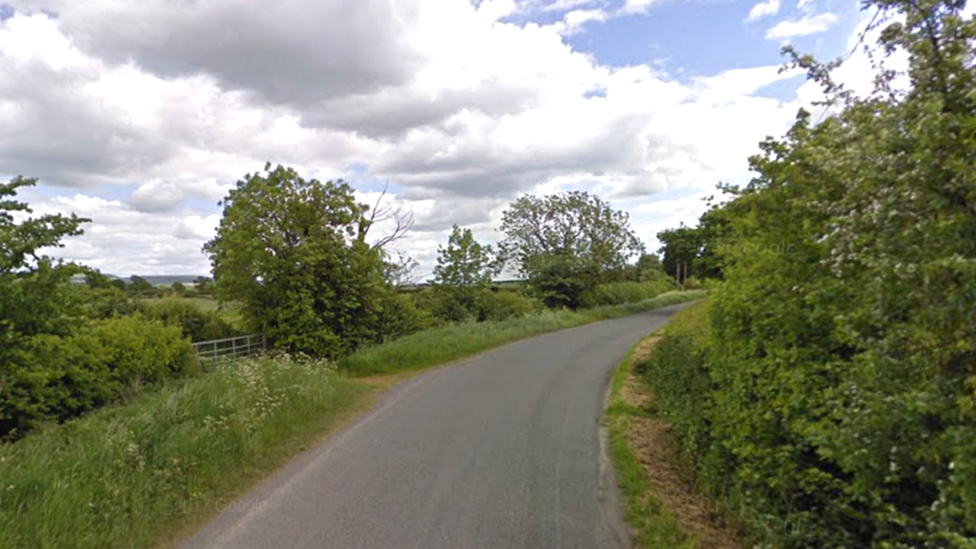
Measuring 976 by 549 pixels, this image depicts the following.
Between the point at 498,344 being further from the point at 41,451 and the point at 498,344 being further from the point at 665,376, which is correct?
the point at 41,451

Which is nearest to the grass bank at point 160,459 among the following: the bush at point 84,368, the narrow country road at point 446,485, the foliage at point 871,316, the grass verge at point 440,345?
the narrow country road at point 446,485

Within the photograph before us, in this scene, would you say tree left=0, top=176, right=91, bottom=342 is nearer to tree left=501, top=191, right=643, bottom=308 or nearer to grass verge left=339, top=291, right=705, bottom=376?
grass verge left=339, top=291, right=705, bottom=376

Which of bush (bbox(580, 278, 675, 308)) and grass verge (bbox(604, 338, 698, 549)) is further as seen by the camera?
bush (bbox(580, 278, 675, 308))

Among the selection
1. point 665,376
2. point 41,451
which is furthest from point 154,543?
point 665,376

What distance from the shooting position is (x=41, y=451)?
499cm

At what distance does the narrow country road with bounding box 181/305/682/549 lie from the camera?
165 inches

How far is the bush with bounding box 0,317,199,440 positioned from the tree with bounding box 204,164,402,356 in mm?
3612

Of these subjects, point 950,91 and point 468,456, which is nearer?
point 950,91

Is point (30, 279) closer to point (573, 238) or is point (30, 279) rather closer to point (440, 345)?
point (440, 345)

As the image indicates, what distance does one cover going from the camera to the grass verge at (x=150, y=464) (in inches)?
152

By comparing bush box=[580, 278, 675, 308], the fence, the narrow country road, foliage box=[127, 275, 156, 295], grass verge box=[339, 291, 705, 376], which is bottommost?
the narrow country road

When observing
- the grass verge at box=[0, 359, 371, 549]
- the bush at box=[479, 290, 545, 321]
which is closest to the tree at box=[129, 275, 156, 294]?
the bush at box=[479, 290, 545, 321]

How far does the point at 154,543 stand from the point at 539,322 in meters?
20.8

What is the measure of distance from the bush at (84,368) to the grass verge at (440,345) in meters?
4.28
